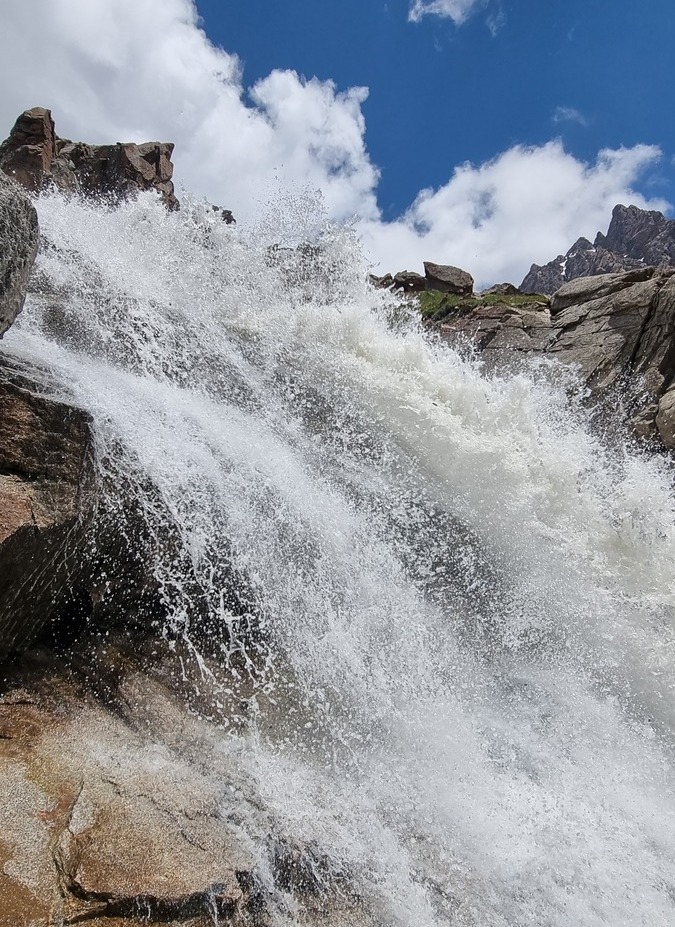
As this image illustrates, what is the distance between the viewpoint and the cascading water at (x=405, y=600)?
15.3 ft

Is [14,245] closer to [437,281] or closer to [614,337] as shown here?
[614,337]

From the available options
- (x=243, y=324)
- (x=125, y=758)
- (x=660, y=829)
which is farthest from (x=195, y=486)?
(x=243, y=324)

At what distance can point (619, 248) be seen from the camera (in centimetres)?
13950

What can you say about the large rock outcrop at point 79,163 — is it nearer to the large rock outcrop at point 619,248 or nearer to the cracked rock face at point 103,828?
the cracked rock face at point 103,828

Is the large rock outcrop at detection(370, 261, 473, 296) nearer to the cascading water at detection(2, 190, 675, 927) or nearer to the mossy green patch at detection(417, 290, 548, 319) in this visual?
the mossy green patch at detection(417, 290, 548, 319)

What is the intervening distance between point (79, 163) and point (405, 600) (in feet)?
166

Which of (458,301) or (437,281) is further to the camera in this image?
(437,281)

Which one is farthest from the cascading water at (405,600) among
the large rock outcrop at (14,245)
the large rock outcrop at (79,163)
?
the large rock outcrop at (79,163)

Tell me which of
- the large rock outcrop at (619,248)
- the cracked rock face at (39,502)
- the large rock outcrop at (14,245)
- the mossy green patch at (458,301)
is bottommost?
the cracked rock face at (39,502)

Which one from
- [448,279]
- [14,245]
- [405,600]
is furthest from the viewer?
[448,279]

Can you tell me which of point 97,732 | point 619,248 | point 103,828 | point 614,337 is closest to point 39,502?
point 97,732

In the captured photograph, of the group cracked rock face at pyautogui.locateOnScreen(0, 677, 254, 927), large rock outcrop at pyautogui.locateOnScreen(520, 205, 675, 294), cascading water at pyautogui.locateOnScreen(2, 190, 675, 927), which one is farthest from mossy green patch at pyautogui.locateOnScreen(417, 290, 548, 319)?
large rock outcrop at pyautogui.locateOnScreen(520, 205, 675, 294)

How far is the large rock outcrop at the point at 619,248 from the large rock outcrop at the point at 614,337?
10450 centimetres

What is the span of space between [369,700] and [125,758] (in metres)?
2.36
